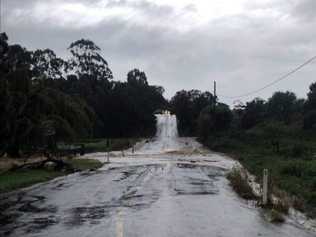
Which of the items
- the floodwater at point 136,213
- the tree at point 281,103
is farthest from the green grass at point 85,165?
the tree at point 281,103

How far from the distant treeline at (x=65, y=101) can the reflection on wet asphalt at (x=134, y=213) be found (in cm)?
652

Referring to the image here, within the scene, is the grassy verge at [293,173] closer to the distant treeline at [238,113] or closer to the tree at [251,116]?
the distant treeline at [238,113]

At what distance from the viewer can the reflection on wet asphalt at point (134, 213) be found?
45.2 ft

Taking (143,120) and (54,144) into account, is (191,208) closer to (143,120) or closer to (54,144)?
(54,144)

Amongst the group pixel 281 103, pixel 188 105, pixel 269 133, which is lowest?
pixel 269 133

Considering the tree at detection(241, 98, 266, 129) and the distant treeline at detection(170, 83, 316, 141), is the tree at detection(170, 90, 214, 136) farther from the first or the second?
the tree at detection(241, 98, 266, 129)

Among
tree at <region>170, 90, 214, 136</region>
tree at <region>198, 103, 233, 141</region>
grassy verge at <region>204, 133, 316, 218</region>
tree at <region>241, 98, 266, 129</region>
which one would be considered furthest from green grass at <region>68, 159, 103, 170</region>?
tree at <region>170, 90, 214, 136</region>

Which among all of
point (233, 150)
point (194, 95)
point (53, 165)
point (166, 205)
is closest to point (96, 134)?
point (194, 95)

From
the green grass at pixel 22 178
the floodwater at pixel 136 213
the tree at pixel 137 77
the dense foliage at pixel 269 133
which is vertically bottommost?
the floodwater at pixel 136 213

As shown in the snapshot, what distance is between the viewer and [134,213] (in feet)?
56.3

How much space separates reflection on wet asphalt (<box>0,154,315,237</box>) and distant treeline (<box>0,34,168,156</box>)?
6.52 m

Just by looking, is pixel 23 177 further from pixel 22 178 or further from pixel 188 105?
pixel 188 105

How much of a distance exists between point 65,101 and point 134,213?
95.0 feet

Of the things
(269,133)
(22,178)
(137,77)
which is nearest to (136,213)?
(22,178)
